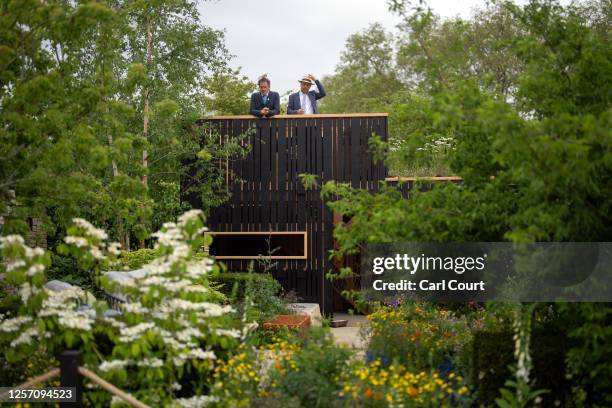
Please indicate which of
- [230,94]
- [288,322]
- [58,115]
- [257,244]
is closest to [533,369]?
[58,115]

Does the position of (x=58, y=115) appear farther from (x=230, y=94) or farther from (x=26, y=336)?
(x=230, y=94)

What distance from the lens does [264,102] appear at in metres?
16.4

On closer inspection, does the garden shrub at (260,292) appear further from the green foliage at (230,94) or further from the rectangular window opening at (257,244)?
the green foliage at (230,94)

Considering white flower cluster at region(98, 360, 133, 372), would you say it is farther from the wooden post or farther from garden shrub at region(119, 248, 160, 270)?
garden shrub at region(119, 248, 160, 270)

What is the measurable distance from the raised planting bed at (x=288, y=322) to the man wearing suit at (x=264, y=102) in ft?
17.0

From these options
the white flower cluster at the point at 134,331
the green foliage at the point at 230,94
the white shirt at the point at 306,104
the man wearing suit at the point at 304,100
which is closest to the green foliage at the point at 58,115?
the white flower cluster at the point at 134,331

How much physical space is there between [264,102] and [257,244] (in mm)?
3138

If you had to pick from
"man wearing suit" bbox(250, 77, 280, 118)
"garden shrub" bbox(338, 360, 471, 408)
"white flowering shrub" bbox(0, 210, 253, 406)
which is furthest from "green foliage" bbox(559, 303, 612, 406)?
"man wearing suit" bbox(250, 77, 280, 118)

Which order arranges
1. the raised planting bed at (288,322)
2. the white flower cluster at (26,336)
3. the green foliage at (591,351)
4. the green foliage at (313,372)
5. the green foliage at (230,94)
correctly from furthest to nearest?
the green foliage at (230,94), the raised planting bed at (288,322), the white flower cluster at (26,336), the green foliage at (313,372), the green foliage at (591,351)

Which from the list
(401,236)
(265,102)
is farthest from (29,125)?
(265,102)

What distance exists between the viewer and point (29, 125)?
25.2 ft

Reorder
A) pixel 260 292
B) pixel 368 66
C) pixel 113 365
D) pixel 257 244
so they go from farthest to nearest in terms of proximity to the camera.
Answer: pixel 368 66
pixel 257 244
pixel 260 292
pixel 113 365

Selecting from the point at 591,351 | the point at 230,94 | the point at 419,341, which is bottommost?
the point at 419,341

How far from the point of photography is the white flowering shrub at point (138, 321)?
632 centimetres
